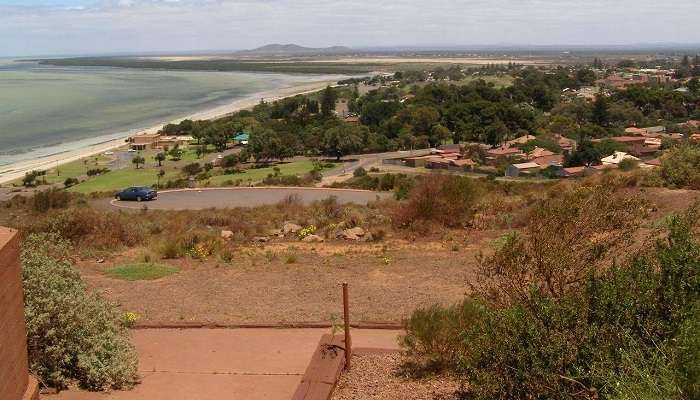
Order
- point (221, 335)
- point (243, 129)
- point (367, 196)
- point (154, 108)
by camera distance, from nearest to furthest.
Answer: point (221, 335)
point (367, 196)
point (243, 129)
point (154, 108)

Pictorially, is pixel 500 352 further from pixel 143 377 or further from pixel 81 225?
pixel 81 225

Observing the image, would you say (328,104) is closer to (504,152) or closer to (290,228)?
(504,152)

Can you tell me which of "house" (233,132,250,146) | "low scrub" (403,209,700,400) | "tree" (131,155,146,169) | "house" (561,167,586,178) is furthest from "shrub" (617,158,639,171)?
"house" (233,132,250,146)

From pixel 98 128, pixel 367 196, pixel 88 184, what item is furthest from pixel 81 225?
pixel 98 128

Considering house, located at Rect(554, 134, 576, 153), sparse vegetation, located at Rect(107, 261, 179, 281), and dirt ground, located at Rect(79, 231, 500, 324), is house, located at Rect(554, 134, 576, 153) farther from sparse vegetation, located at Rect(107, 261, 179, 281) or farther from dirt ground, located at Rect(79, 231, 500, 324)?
sparse vegetation, located at Rect(107, 261, 179, 281)

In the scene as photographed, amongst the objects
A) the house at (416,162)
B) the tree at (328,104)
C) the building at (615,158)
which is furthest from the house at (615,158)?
the tree at (328,104)

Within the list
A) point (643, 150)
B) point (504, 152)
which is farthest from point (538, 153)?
point (643, 150)
